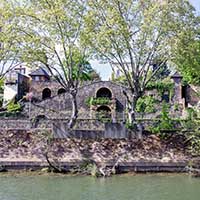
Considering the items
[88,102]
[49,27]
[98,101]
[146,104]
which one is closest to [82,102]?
[88,102]

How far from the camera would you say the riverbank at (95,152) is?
19438 millimetres

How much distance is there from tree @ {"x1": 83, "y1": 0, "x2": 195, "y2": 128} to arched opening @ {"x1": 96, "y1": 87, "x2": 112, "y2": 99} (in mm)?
17590

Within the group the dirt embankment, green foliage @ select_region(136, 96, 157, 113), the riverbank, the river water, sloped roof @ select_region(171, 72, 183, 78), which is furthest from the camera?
sloped roof @ select_region(171, 72, 183, 78)

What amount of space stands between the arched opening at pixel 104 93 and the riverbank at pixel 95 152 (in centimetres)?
1894

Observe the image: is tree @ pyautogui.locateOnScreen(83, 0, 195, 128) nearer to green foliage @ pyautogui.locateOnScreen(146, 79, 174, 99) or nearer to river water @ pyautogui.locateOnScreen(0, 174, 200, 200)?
river water @ pyautogui.locateOnScreen(0, 174, 200, 200)

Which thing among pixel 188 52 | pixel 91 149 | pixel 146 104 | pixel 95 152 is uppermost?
pixel 188 52

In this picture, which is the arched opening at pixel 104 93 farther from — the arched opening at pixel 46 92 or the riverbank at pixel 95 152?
the riverbank at pixel 95 152

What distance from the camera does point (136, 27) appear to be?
73.5 ft

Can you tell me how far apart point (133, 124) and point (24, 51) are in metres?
8.24

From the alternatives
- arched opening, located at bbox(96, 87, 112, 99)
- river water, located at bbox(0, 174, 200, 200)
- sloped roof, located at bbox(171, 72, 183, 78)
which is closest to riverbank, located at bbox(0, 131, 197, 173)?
river water, located at bbox(0, 174, 200, 200)

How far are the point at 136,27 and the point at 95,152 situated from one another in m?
8.11

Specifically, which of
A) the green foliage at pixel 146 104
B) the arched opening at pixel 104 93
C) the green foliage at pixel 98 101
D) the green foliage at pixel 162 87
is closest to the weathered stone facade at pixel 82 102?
the arched opening at pixel 104 93

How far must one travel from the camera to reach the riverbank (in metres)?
19.4

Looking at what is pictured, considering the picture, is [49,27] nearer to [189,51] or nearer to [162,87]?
[189,51]
